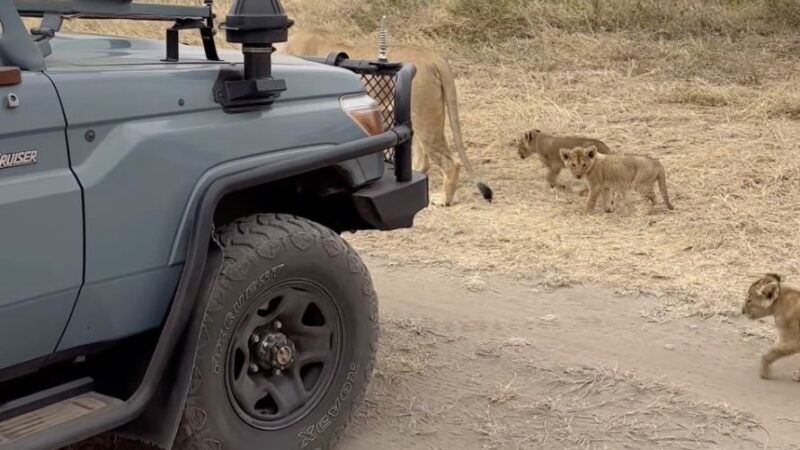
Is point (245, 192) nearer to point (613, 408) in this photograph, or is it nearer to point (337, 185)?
point (337, 185)

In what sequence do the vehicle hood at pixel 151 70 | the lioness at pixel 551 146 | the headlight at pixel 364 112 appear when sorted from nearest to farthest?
the vehicle hood at pixel 151 70
the headlight at pixel 364 112
the lioness at pixel 551 146

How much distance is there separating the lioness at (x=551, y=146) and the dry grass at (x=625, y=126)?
0.59 feet

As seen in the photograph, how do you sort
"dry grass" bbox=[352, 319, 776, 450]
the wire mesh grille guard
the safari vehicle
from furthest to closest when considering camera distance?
the wire mesh grille guard, "dry grass" bbox=[352, 319, 776, 450], the safari vehicle

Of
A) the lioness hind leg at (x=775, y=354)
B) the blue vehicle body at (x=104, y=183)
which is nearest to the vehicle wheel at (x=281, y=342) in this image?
the blue vehicle body at (x=104, y=183)

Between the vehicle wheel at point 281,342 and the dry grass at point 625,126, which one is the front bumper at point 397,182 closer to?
the vehicle wheel at point 281,342

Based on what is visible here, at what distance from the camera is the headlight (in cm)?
426

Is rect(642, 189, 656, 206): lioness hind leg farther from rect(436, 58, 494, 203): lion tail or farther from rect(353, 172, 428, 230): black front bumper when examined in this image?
rect(353, 172, 428, 230): black front bumper

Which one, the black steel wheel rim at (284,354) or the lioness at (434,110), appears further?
the lioness at (434,110)

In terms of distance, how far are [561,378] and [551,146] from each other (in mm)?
4170

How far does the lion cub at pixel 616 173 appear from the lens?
8055 mm

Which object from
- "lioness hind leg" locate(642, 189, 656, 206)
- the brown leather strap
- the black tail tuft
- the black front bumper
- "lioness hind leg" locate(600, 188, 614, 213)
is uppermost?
the brown leather strap

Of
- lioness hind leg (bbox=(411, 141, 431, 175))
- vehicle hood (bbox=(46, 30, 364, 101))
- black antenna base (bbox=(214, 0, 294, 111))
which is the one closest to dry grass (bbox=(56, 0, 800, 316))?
lioness hind leg (bbox=(411, 141, 431, 175))

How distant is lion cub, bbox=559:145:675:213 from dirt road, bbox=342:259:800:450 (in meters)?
1.98

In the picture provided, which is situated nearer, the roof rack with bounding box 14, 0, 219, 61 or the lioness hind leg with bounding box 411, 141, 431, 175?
the roof rack with bounding box 14, 0, 219, 61
